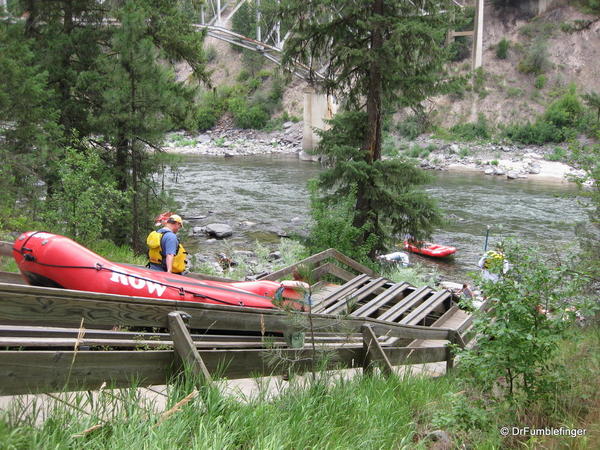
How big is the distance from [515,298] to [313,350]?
Answer: 1360 mm

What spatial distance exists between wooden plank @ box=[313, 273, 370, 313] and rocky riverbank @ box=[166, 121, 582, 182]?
2200cm

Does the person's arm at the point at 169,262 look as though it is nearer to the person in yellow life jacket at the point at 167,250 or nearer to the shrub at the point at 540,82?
the person in yellow life jacket at the point at 167,250

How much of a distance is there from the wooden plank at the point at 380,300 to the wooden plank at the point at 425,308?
13.4 inches

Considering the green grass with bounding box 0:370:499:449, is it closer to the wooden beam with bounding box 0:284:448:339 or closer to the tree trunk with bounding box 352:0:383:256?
the wooden beam with bounding box 0:284:448:339

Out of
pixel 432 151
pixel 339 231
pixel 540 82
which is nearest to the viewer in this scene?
pixel 339 231

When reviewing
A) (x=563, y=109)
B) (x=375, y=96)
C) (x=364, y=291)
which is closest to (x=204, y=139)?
(x=563, y=109)

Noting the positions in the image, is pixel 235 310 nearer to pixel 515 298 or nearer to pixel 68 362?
pixel 68 362

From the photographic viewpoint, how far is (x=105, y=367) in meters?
2.76

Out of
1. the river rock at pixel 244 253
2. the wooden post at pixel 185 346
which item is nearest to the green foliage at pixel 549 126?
the river rock at pixel 244 253

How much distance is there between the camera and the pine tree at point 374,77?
1122cm

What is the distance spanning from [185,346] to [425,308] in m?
4.83

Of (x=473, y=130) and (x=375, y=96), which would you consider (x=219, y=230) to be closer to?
(x=375, y=96)

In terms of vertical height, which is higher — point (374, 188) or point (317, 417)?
point (374, 188)

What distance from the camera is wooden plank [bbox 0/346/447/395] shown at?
243 cm
